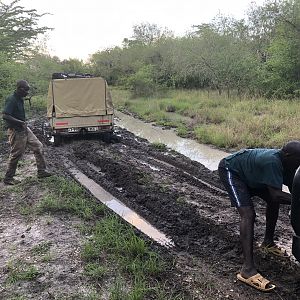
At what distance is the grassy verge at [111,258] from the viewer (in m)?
4.04

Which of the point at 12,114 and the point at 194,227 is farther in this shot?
the point at 12,114

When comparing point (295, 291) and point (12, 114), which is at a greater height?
point (12, 114)

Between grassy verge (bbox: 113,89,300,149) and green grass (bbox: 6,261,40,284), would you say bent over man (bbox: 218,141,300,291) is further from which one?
grassy verge (bbox: 113,89,300,149)

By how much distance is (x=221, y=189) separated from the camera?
26.0ft

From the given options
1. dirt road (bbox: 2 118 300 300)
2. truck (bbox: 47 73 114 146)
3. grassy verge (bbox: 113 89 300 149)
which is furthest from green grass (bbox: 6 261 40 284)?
truck (bbox: 47 73 114 146)

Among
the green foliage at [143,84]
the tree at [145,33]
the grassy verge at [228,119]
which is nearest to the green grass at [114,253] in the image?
the grassy verge at [228,119]

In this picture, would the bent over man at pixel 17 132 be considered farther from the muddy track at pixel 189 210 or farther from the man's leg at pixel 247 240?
the man's leg at pixel 247 240

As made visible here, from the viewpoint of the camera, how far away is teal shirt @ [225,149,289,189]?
392cm

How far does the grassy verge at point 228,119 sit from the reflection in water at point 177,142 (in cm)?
45

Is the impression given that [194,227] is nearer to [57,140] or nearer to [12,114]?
[12,114]

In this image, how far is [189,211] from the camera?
646 cm

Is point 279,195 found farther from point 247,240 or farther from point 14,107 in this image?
point 14,107

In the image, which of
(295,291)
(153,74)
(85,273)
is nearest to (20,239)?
(85,273)

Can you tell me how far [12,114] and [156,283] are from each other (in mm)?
5225
